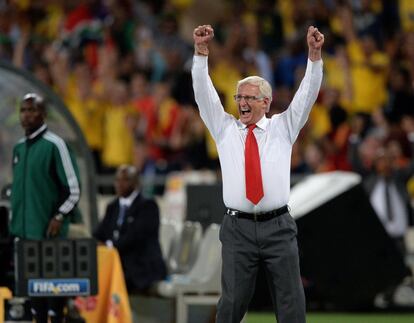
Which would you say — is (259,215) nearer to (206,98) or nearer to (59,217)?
(206,98)

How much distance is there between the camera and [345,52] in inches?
810

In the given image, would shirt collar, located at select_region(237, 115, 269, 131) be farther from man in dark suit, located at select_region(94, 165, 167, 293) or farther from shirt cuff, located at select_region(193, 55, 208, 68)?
man in dark suit, located at select_region(94, 165, 167, 293)

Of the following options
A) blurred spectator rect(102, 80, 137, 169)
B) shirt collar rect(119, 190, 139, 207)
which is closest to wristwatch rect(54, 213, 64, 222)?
shirt collar rect(119, 190, 139, 207)

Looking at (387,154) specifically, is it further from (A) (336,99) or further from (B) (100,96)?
(B) (100,96)

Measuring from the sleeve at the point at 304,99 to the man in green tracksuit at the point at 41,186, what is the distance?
8.94ft

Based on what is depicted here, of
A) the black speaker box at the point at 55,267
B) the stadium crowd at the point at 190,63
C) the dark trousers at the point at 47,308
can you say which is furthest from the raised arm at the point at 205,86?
the stadium crowd at the point at 190,63

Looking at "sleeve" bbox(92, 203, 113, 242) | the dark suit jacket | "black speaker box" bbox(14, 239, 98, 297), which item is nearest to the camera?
"black speaker box" bbox(14, 239, 98, 297)

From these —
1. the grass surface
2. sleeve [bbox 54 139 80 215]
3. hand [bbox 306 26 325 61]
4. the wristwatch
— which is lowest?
the grass surface

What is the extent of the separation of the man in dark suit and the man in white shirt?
446 cm

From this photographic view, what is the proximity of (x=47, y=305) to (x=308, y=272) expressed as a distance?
5.30m

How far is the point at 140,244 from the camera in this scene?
46.1 feet

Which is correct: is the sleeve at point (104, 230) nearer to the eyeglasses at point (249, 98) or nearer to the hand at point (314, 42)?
the eyeglasses at point (249, 98)

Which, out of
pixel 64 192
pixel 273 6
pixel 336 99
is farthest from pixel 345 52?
pixel 64 192

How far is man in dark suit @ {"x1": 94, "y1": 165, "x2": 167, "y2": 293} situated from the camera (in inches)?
551
